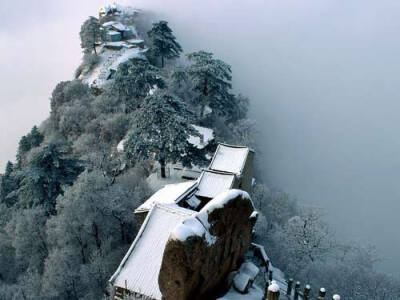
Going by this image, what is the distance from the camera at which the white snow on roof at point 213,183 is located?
96.9ft

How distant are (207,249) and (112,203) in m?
13.6

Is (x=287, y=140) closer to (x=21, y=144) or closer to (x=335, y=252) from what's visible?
(x=335, y=252)

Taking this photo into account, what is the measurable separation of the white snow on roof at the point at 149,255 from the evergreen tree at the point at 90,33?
56.6m

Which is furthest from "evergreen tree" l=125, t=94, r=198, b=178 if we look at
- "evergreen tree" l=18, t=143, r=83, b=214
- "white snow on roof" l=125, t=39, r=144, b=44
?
"white snow on roof" l=125, t=39, r=144, b=44

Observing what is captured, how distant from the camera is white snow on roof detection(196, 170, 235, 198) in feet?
96.9

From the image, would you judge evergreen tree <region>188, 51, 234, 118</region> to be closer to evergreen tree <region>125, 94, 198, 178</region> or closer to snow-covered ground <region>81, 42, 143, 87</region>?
evergreen tree <region>125, 94, 198, 178</region>

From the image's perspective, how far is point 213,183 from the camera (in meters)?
30.4

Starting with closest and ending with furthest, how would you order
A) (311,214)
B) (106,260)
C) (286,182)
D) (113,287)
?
(113,287) < (106,260) < (311,214) < (286,182)

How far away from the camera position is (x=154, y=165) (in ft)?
134

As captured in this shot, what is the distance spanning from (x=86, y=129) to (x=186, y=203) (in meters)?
28.2

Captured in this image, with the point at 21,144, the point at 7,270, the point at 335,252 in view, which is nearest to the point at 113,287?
the point at 7,270

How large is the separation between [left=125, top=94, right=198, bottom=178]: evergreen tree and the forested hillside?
0.10 m

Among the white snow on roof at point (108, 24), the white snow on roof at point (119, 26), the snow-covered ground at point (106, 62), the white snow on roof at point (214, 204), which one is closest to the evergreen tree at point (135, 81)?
the snow-covered ground at point (106, 62)

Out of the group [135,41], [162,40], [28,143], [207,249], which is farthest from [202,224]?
[135,41]
